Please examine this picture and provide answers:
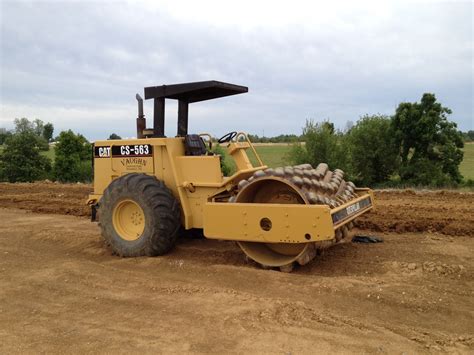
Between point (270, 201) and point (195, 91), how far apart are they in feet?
6.61

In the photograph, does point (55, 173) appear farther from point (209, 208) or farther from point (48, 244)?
point (209, 208)

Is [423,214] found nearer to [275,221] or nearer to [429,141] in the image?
[275,221]

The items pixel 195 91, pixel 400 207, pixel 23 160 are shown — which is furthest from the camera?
pixel 23 160

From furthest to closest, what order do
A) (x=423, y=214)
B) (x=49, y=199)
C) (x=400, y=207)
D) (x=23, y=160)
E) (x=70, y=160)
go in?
(x=23, y=160) → (x=70, y=160) → (x=49, y=199) → (x=400, y=207) → (x=423, y=214)

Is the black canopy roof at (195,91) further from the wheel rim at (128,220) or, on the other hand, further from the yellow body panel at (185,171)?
the wheel rim at (128,220)

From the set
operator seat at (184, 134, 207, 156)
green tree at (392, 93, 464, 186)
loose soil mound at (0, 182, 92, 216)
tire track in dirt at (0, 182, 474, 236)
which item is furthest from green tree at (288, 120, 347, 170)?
operator seat at (184, 134, 207, 156)

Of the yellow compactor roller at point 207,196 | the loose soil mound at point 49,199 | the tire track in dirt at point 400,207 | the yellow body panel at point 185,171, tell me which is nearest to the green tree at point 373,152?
the tire track in dirt at point 400,207

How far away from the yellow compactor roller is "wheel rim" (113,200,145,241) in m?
0.01

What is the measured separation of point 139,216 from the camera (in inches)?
284

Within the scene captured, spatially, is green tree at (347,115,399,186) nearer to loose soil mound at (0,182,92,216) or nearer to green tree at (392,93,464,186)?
green tree at (392,93,464,186)

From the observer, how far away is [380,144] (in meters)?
19.8

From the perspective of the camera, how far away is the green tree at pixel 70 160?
23250 millimetres

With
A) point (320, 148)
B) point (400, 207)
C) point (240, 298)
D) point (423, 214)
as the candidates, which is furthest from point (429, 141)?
point (240, 298)

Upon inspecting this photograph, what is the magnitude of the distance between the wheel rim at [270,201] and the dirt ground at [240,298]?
10.5 inches
